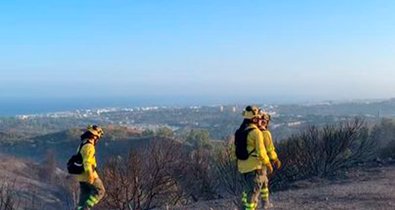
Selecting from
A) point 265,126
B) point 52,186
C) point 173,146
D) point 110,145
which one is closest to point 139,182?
point 173,146

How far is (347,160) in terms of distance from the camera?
2298 centimetres

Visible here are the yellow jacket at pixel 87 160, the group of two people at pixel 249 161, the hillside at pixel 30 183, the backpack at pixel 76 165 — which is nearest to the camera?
the group of two people at pixel 249 161

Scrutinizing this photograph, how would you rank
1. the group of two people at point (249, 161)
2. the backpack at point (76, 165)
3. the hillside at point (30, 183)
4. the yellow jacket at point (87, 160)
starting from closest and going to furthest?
the group of two people at point (249, 161)
the yellow jacket at point (87, 160)
the backpack at point (76, 165)
the hillside at point (30, 183)

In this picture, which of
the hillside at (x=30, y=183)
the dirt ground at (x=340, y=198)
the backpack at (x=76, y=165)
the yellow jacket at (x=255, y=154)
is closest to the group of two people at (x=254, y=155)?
the yellow jacket at (x=255, y=154)

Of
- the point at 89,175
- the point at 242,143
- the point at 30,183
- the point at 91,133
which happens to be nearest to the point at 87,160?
the point at 89,175

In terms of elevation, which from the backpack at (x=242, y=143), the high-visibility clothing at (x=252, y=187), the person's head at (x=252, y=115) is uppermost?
the person's head at (x=252, y=115)

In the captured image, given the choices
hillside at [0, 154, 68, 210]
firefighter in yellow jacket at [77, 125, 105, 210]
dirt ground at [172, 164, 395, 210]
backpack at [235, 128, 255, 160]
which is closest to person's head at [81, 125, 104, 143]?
firefighter in yellow jacket at [77, 125, 105, 210]

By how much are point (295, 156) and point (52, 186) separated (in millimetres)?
25419

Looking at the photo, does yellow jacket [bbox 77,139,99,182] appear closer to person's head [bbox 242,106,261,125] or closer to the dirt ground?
person's head [bbox 242,106,261,125]

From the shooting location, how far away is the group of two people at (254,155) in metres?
10.3

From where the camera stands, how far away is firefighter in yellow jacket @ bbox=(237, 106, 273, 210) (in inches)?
405

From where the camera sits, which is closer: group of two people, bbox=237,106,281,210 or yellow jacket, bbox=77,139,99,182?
group of two people, bbox=237,106,281,210

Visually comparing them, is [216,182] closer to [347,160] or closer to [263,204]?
[347,160]

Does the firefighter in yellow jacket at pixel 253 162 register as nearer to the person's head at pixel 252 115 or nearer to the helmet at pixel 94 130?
the person's head at pixel 252 115
